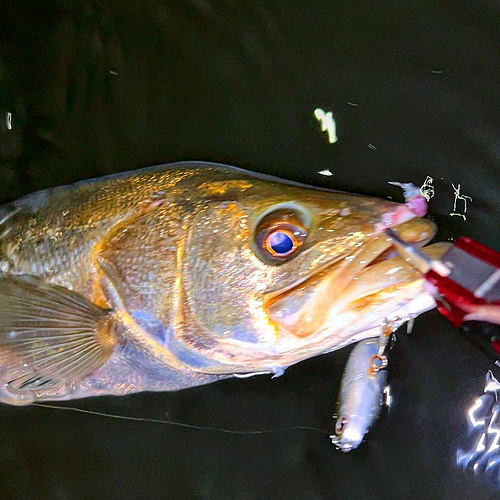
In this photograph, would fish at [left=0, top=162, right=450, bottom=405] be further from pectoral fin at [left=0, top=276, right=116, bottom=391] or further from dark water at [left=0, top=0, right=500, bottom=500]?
dark water at [left=0, top=0, right=500, bottom=500]

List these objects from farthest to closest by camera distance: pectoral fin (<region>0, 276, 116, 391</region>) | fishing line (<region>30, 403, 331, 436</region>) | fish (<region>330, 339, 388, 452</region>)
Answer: fishing line (<region>30, 403, 331, 436</region>) < fish (<region>330, 339, 388, 452</region>) < pectoral fin (<region>0, 276, 116, 391</region>)

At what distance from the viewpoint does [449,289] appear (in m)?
1.26

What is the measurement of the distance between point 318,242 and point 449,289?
33 centimetres

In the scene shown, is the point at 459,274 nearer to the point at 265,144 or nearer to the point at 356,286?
the point at 356,286

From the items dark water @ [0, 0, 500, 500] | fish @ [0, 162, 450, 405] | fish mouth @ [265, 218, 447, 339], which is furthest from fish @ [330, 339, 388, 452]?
fish mouth @ [265, 218, 447, 339]

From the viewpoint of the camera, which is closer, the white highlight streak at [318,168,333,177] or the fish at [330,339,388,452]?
the fish at [330,339,388,452]

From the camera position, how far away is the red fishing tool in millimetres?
1246

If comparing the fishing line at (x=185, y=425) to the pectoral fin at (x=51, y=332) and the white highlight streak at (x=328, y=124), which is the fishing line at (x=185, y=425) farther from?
the white highlight streak at (x=328, y=124)

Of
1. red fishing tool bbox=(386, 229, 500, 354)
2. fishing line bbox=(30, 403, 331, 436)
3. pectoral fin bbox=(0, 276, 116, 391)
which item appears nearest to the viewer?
red fishing tool bbox=(386, 229, 500, 354)

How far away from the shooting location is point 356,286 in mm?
1325

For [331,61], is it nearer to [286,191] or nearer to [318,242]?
[286,191]

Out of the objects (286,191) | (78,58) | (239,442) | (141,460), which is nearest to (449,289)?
(286,191)

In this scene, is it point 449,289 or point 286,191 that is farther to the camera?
point 286,191

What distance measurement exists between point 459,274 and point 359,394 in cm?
66
